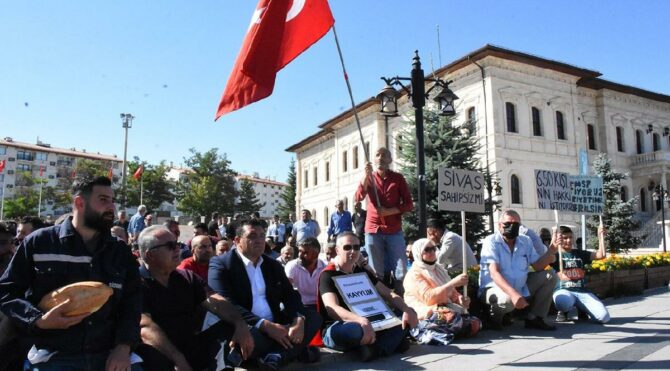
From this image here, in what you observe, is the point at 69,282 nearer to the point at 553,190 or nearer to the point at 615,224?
the point at 553,190

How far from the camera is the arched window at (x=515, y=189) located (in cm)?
2917

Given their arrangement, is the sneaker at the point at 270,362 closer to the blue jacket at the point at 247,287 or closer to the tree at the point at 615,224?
the blue jacket at the point at 247,287

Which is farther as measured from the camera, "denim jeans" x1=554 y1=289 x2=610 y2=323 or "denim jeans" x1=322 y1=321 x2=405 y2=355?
"denim jeans" x1=554 y1=289 x2=610 y2=323

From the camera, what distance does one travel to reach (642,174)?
34.3 meters

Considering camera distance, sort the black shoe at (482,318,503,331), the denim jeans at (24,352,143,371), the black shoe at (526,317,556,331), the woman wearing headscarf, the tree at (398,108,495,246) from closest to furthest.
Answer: the denim jeans at (24,352,143,371) < the woman wearing headscarf < the black shoe at (526,317,556,331) < the black shoe at (482,318,503,331) < the tree at (398,108,495,246)

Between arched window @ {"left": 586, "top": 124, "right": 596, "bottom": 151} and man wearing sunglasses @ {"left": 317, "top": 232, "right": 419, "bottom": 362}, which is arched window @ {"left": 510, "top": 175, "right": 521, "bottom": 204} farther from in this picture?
man wearing sunglasses @ {"left": 317, "top": 232, "right": 419, "bottom": 362}

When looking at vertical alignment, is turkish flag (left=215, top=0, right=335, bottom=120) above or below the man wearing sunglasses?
above

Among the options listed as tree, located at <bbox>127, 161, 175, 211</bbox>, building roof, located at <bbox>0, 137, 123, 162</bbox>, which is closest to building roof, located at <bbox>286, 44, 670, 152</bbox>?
tree, located at <bbox>127, 161, 175, 211</bbox>

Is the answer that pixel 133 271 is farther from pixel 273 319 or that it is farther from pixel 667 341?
pixel 667 341

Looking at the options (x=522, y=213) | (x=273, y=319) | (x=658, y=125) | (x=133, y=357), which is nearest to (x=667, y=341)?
(x=273, y=319)

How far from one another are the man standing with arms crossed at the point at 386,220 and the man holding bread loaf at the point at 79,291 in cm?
411

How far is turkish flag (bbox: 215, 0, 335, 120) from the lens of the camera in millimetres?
5816

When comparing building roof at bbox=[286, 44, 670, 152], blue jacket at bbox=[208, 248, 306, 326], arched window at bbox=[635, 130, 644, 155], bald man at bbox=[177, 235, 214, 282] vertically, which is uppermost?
building roof at bbox=[286, 44, 670, 152]

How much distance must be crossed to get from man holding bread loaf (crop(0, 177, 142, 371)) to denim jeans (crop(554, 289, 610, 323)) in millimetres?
5674
